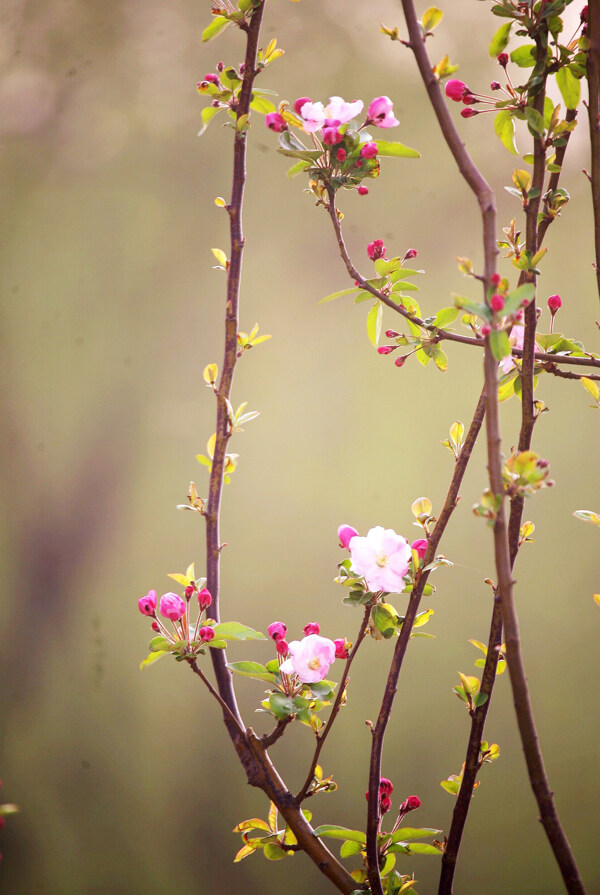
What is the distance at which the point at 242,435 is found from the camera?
4.78ft

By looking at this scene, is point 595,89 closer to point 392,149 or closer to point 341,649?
point 392,149

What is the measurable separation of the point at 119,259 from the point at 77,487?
0.51 meters

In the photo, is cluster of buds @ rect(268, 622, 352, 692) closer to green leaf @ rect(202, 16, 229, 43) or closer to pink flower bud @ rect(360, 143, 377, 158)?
pink flower bud @ rect(360, 143, 377, 158)

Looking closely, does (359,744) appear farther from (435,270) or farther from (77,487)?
(435,270)

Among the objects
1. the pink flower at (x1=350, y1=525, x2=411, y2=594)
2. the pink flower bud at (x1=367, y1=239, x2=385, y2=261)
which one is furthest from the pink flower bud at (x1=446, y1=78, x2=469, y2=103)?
the pink flower at (x1=350, y1=525, x2=411, y2=594)

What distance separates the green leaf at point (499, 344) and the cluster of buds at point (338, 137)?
0.25 metres

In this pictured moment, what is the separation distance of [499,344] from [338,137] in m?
0.30

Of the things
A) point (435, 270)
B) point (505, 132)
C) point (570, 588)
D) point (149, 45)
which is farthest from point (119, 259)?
point (570, 588)

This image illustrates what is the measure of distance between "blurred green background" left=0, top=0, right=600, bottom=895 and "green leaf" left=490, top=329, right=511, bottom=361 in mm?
961

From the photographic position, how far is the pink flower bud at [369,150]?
65 cm

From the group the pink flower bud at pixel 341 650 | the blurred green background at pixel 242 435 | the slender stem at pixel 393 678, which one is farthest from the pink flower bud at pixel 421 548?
the blurred green background at pixel 242 435

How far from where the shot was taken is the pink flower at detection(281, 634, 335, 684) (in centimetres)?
65

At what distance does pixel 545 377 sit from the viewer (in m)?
1.44

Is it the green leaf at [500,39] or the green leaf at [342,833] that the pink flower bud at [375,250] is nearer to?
the green leaf at [500,39]
